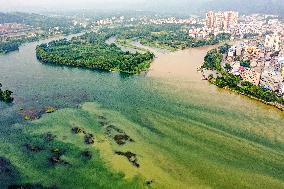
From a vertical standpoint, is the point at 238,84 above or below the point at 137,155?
above

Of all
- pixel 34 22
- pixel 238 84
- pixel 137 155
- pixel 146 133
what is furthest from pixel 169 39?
pixel 137 155

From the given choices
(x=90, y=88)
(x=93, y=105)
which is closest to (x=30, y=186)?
(x=93, y=105)

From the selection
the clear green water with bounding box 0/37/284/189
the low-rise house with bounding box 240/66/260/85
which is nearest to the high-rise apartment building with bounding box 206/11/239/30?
the low-rise house with bounding box 240/66/260/85

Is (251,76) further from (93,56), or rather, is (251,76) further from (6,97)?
(6,97)

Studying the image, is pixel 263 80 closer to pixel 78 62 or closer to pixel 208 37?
pixel 78 62

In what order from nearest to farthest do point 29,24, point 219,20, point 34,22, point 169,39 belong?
1. point 169,39
2. point 219,20
3. point 29,24
4. point 34,22

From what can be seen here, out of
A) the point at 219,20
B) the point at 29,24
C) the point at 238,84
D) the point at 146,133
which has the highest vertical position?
the point at 219,20

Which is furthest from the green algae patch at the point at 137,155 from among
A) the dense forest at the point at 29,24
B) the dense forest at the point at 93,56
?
the dense forest at the point at 29,24
